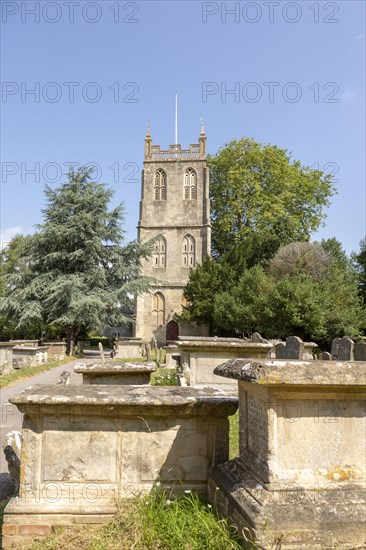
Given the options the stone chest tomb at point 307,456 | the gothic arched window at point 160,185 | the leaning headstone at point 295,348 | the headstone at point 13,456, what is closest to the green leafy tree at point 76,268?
the gothic arched window at point 160,185

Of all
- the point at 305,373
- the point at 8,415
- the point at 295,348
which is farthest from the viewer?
the point at 295,348

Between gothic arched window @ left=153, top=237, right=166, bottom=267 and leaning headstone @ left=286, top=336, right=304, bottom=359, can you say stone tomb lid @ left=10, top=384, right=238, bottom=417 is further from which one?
gothic arched window @ left=153, top=237, right=166, bottom=267

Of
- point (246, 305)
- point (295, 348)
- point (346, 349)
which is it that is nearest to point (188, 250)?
point (246, 305)

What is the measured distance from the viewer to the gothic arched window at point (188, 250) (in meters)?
39.1

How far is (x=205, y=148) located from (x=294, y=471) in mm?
40169

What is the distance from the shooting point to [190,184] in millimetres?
39938

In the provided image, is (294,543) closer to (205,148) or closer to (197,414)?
(197,414)

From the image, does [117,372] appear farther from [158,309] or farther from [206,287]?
[158,309]

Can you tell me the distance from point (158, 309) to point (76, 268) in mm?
11991

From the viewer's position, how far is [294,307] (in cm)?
2430

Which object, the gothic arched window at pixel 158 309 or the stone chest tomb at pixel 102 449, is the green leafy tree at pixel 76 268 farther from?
the stone chest tomb at pixel 102 449

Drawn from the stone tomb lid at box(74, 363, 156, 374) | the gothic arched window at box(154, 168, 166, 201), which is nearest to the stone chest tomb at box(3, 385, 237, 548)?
the stone tomb lid at box(74, 363, 156, 374)

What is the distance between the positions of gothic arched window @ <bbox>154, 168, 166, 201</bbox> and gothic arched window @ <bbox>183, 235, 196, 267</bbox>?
4855 millimetres

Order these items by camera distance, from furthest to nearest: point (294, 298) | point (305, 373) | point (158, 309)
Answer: point (158, 309) → point (294, 298) → point (305, 373)
